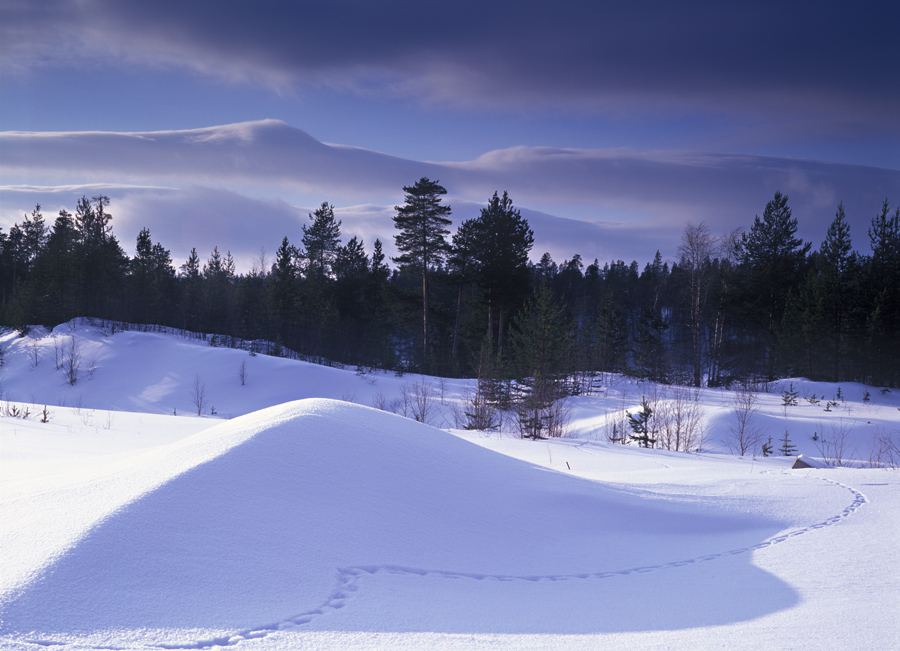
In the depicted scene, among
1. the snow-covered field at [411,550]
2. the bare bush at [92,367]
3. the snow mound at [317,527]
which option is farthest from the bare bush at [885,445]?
the bare bush at [92,367]

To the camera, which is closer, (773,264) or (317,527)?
(317,527)

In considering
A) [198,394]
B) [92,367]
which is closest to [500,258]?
[198,394]

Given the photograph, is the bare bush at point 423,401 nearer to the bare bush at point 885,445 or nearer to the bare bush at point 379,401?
the bare bush at point 379,401

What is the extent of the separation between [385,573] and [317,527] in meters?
0.51

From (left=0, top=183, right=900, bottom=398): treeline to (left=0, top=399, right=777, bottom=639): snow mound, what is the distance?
10.9 meters

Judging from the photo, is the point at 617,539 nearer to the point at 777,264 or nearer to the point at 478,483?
the point at 478,483

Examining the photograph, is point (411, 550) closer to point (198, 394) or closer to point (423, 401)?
point (423, 401)

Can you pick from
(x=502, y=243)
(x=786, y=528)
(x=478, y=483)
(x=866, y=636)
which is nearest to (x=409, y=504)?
(x=478, y=483)

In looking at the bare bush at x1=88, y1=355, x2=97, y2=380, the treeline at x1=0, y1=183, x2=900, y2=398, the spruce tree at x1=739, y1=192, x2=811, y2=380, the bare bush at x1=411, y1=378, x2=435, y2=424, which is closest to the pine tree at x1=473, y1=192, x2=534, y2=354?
the treeline at x1=0, y1=183, x2=900, y2=398

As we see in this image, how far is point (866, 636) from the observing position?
228 centimetres

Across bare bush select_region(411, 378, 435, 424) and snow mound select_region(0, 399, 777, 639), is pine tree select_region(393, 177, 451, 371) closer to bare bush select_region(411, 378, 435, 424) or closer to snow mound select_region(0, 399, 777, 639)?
bare bush select_region(411, 378, 435, 424)

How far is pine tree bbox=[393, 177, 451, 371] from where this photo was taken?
32219mm

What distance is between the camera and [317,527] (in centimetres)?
296

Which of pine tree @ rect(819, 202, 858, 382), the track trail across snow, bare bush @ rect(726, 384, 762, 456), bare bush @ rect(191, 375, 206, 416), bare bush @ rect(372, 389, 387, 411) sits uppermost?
pine tree @ rect(819, 202, 858, 382)
